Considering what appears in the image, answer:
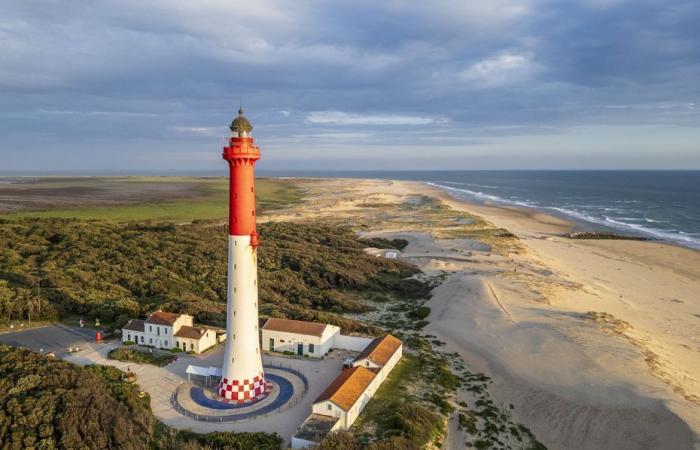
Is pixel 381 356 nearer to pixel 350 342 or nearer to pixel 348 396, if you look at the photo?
pixel 350 342

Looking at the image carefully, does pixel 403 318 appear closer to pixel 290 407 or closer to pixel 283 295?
pixel 283 295

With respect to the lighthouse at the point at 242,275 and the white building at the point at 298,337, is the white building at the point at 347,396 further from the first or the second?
the lighthouse at the point at 242,275

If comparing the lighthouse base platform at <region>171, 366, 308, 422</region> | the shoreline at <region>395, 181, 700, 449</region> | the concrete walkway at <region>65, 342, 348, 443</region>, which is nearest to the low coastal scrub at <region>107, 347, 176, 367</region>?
the concrete walkway at <region>65, 342, 348, 443</region>

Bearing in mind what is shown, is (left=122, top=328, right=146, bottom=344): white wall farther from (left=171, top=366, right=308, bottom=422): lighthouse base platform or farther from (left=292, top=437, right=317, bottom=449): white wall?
(left=292, top=437, right=317, bottom=449): white wall

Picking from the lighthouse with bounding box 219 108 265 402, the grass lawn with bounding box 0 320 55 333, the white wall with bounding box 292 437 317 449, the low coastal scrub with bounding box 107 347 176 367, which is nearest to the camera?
the white wall with bounding box 292 437 317 449

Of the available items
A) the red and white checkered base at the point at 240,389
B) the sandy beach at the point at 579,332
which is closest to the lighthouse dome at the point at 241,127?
the red and white checkered base at the point at 240,389
